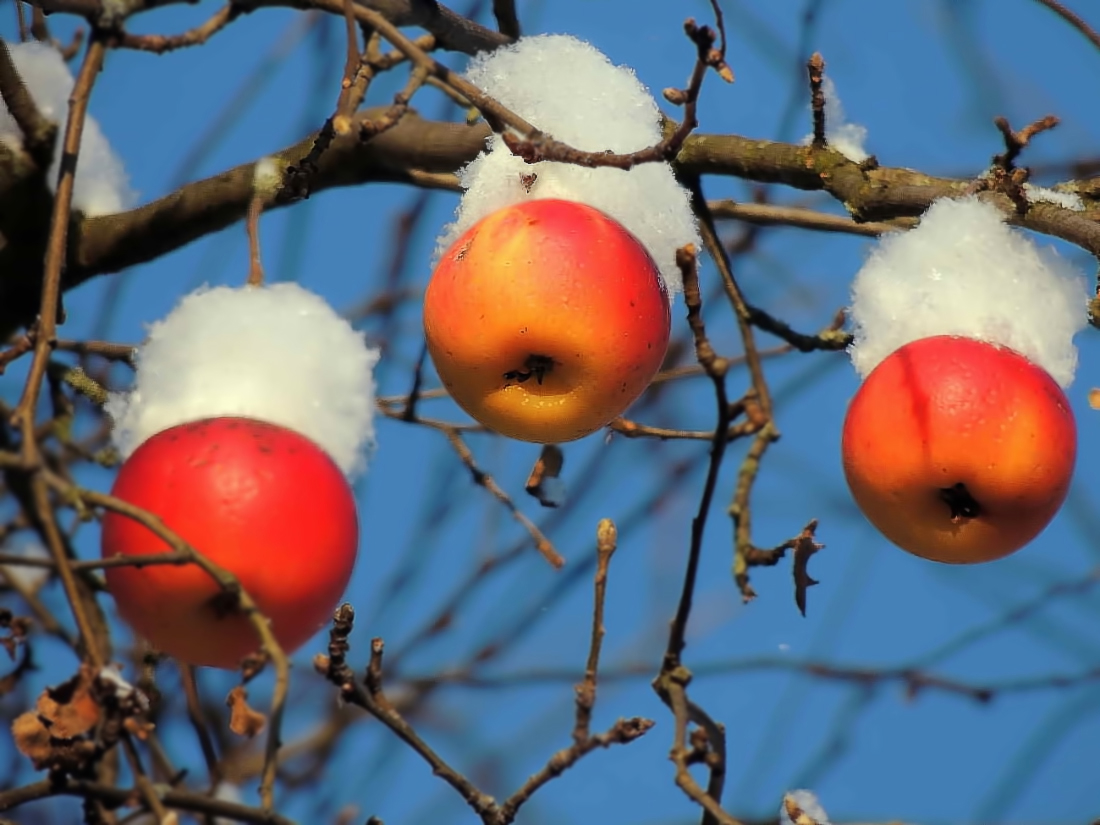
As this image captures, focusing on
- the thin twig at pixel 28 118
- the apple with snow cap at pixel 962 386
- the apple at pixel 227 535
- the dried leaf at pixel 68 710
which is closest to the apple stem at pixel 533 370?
the apple at pixel 227 535

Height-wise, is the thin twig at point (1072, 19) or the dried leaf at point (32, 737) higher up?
the thin twig at point (1072, 19)

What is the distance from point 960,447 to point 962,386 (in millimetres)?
81

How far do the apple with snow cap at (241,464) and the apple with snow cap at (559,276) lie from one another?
160 mm

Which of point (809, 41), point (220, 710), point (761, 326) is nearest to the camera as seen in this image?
point (761, 326)

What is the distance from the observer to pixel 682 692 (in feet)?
5.71

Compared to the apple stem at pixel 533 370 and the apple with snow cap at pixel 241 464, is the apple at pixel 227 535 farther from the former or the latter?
the apple stem at pixel 533 370

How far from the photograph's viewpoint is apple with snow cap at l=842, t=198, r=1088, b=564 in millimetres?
1769

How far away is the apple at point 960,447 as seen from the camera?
1.76m

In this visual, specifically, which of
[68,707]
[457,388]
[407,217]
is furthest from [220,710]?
[68,707]

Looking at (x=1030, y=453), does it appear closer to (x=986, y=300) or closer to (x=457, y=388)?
(x=986, y=300)

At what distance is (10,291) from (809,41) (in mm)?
1590

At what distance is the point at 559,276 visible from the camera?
1714 mm

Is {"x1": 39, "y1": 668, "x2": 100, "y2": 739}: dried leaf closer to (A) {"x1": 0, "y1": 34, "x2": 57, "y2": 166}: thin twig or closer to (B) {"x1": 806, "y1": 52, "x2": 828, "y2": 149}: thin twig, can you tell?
(A) {"x1": 0, "y1": 34, "x2": 57, "y2": 166}: thin twig

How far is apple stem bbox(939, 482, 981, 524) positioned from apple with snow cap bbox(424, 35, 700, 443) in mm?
426
